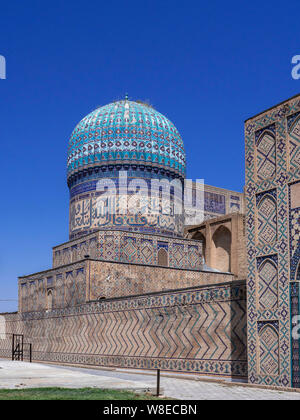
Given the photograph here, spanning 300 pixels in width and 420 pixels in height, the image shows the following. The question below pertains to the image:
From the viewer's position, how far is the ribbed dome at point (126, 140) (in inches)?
778

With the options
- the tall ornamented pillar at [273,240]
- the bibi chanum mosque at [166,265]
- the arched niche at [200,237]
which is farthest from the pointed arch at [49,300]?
the tall ornamented pillar at [273,240]

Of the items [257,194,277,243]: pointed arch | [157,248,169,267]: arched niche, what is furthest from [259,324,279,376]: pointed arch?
[157,248,169,267]: arched niche

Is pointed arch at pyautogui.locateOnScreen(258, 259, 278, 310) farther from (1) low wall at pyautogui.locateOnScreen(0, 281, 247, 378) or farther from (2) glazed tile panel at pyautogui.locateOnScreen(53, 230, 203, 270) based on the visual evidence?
(2) glazed tile panel at pyautogui.locateOnScreen(53, 230, 203, 270)

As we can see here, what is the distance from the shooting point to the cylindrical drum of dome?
19.3 metres

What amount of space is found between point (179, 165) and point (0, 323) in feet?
30.2

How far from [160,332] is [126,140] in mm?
8707

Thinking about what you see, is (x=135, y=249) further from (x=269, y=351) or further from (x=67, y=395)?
(x=67, y=395)

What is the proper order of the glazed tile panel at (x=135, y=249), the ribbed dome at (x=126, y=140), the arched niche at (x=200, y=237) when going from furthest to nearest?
1. the arched niche at (x=200, y=237)
2. the ribbed dome at (x=126, y=140)
3. the glazed tile panel at (x=135, y=249)

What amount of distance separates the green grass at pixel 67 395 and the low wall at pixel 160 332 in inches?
144

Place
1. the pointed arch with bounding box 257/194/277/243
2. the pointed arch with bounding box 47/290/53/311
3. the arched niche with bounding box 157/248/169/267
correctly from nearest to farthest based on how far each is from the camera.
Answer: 1. the pointed arch with bounding box 257/194/277/243
2. the arched niche with bounding box 157/248/169/267
3. the pointed arch with bounding box 47/290/53/311

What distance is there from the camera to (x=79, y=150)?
20578mm

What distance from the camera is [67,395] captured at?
655 centimetres

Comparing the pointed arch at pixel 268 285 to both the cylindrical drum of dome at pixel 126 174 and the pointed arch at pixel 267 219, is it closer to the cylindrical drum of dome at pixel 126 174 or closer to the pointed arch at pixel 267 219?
the pointed arch at pixel 267 219

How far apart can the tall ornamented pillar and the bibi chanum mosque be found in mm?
19
